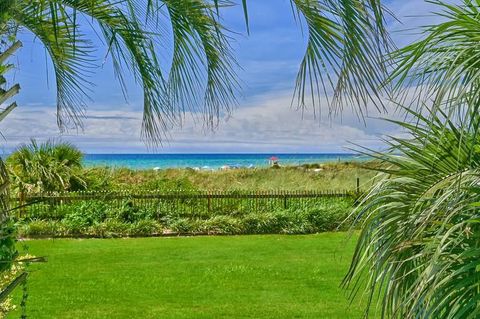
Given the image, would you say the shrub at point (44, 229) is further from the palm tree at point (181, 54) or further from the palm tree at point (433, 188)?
the palm tree at point (433, 188)

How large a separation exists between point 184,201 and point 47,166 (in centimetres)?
377

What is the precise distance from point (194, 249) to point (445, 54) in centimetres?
799

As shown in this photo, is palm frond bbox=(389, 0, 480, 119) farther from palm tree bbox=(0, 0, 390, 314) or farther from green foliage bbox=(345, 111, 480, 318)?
palm tree bbox=(0, 0, 390, 314)

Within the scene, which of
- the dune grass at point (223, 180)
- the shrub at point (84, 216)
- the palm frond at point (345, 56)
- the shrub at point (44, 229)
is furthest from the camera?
the dune grass at point (223, 180)

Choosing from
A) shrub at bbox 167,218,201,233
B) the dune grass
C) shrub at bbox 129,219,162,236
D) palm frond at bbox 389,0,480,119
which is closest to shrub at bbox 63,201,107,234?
shrub at bbox 129,219,162,236

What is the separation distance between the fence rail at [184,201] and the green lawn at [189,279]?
1.73m

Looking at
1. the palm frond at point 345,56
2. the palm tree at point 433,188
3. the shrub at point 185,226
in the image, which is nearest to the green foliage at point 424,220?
the palm tree at point 433,188

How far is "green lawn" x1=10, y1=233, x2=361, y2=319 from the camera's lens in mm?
6172

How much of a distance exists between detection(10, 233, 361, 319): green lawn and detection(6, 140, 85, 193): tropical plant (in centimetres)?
323

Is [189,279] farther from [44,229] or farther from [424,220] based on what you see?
[424,220]

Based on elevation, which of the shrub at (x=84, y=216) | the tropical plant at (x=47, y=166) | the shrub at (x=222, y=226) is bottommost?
the shrub at (x=222, y=226)

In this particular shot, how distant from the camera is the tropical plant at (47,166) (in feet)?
44.8

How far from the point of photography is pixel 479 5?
2707 mm

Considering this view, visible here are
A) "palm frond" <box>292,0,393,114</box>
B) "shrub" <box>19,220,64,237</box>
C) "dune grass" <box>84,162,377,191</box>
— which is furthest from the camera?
"dune grass" <box>84,162,377,191</box>
